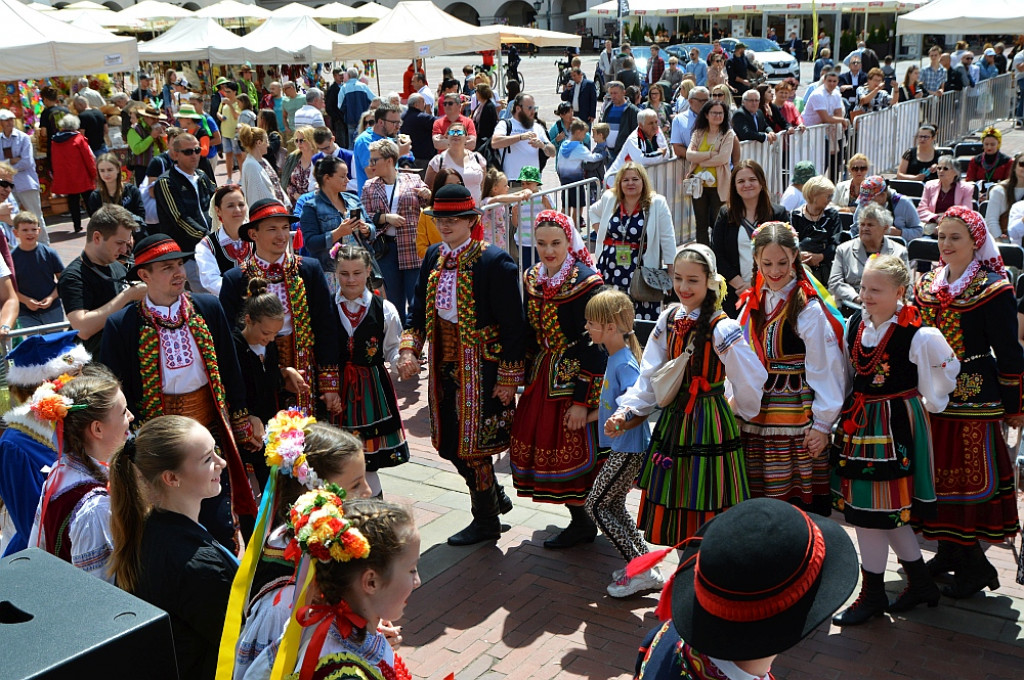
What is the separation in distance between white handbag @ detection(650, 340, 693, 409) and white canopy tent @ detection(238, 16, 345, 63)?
602 inches

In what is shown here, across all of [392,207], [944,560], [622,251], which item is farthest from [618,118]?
[944,560]

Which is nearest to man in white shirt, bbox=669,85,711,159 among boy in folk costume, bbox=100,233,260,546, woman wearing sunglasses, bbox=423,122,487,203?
woman wearing sunglasses, bbox=423,122,487,203

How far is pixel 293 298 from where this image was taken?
17.7 feet

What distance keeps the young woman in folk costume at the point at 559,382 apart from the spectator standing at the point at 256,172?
4.17m

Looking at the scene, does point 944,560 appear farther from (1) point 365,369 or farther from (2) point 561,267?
(1) point 365,369

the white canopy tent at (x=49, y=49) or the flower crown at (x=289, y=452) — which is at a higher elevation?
the white canopy tent at (x=49, y=49)

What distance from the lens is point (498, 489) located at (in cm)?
605

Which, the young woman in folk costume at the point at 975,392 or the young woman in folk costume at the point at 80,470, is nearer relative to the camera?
the young woman in folk costume at the point at 80,470

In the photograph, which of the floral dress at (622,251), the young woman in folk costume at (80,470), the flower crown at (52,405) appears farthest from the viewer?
the floral dress at (622,251)

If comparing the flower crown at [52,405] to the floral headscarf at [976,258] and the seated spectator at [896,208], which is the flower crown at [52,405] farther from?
the seated spectator at [896,208]

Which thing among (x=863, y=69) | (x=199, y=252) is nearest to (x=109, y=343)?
(x=199, y=252)

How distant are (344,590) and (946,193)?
29.8 feet

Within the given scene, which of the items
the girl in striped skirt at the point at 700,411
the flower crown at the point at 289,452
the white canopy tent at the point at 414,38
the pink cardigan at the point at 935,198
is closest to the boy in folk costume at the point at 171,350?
the flower crown at the point at 289,452

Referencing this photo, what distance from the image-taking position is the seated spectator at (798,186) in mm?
8844
